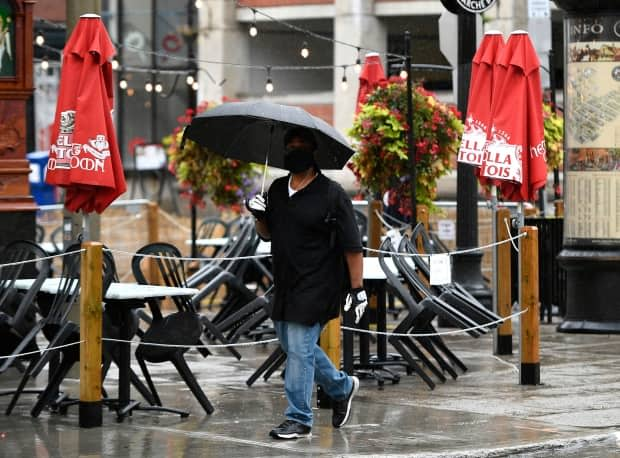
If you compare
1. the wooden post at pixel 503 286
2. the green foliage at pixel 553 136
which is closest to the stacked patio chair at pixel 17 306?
the wooden post at pixel 503 286

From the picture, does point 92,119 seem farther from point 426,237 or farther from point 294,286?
point 426,237

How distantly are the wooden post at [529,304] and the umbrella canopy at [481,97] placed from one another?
1.71m

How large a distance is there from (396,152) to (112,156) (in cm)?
627

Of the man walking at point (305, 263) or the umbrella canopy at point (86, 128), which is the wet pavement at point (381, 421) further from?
the umbrella canopy at point (86, 128)

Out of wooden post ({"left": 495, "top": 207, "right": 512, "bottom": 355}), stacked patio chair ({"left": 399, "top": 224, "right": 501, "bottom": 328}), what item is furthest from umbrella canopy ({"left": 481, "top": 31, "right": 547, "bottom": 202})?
stacked patio chair ({"left": 399, "top": 224, "right": 501, "bottom": 328})

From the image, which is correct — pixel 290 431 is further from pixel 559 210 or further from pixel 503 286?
pixel 559 210

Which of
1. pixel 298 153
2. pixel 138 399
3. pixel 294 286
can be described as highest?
pixel 298 153

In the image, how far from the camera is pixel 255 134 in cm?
1123

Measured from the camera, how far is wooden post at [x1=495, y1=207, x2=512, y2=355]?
14.6m

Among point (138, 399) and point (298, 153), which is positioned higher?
point (298, 153)

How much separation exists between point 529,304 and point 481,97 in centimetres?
244

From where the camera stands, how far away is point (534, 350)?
491 inches

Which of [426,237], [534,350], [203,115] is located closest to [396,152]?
[426,237]

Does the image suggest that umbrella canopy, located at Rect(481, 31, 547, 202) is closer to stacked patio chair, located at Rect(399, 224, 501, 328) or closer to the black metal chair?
stacked patio chair, located at Rect(399, 224, 501, 328)
